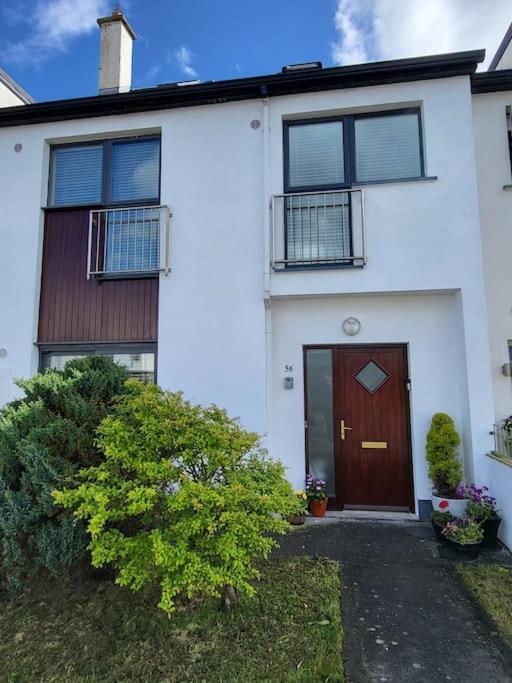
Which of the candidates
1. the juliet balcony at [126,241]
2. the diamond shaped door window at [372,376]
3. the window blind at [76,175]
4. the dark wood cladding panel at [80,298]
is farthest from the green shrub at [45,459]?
the window blind at [76,175]

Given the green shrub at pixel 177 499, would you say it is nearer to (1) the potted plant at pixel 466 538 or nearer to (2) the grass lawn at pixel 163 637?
(2) the grass lawn at pixel 163 637

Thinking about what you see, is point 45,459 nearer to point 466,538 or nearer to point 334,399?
point 334,399

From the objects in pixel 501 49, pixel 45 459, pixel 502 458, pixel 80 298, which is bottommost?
pixel 502 458

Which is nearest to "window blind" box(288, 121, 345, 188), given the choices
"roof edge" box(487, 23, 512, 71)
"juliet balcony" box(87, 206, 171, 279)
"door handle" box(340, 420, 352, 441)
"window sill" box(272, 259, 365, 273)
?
"window sill" box(272, 259, 365, 273)

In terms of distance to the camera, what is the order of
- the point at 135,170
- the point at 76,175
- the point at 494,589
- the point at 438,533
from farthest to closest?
the point at 76,175 < the point at 135,170 < the point at 438,533 < the point at 494,589

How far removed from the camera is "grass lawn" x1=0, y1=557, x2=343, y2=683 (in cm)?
239

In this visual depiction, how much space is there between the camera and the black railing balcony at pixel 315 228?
536 centimetres

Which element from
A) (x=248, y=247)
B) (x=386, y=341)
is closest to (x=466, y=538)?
(x=386, y=341)

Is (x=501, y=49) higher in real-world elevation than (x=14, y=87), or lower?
lower

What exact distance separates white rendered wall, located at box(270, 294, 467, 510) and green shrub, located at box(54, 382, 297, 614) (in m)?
2.38

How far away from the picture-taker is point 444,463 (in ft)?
15.7

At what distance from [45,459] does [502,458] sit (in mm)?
4506

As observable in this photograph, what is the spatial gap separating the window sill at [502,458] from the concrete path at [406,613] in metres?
0.92

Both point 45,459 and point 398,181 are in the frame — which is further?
point 398,181
